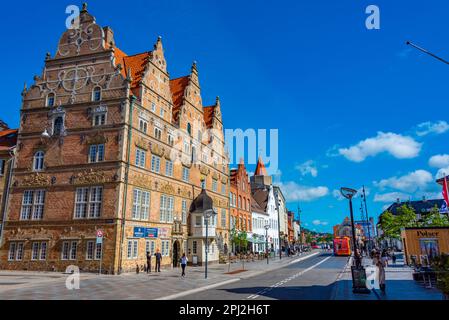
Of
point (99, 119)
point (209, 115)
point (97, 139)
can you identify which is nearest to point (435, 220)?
point (209, 115)

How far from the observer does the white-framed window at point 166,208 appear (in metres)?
34.3

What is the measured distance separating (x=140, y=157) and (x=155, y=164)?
2.46 m

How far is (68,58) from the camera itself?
33.4 metres

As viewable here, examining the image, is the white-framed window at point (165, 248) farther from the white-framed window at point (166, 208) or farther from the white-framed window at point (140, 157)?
the white-framed window at point (140, 157)

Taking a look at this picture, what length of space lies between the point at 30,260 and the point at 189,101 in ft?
78.1

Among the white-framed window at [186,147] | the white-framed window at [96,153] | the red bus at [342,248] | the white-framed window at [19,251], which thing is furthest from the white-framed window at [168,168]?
the red bus at [342,248]

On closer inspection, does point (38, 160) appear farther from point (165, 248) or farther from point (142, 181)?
point (165, 248)

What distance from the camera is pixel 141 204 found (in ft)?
102

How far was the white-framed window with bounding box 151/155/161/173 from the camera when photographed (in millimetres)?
33312

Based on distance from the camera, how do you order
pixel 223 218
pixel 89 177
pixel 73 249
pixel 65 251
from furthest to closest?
pixel 223 218 < pixel 89 177 < pixel 65 251 < pixel 73 249

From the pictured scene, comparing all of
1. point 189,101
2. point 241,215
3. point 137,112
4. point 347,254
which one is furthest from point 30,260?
point 347,254

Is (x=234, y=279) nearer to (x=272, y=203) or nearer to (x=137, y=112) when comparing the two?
(x=137, y=112)

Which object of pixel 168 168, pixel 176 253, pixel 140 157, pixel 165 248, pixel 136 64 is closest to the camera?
pixel 140 157

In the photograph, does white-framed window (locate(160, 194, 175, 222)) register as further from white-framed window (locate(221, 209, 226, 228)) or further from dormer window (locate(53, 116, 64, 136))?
white-framed window (locate(221, 209, 226, 228))
